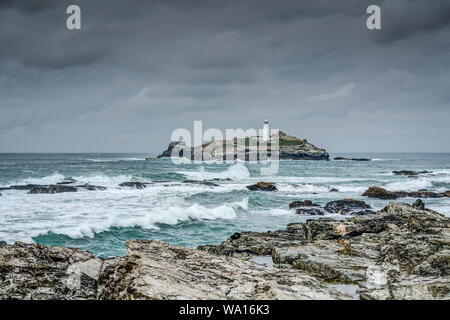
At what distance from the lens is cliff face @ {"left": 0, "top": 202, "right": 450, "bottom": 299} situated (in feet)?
10.8

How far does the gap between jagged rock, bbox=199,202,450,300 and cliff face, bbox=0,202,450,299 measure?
0.02 meters

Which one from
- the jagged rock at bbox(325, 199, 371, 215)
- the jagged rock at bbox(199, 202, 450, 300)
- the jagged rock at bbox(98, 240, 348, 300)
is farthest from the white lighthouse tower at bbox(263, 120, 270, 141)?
the jagged rock at bbox(98, 240, 348, 300)

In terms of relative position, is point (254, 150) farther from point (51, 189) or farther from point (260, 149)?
point (51, 189)

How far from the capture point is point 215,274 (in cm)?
392

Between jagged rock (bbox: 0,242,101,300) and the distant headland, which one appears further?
the distant headland

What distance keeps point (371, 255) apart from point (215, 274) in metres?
4.86

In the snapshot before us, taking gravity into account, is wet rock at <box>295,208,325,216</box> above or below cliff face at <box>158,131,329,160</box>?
below

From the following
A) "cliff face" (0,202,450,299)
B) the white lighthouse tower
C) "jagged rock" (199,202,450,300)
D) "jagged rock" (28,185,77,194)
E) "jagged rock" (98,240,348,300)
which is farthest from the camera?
the white lighthouse tower

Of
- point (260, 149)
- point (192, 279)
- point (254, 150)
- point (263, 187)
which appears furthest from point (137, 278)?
point (260, 149)

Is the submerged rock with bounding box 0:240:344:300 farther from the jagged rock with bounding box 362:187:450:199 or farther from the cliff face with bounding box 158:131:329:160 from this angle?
the cliff face with bounding box 158:131:329:160

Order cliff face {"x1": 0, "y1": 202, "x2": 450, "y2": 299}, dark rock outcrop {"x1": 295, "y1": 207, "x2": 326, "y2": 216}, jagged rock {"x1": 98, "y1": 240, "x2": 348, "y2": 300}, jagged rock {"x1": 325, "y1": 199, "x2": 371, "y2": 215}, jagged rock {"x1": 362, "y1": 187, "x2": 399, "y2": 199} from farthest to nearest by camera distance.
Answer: jagged rock {"x1": 362, "y1": 187, "x2": 399, "y2": 199}, jagged rock {"x1": 325, "y1": 199, "x2": 371, "y2": 215}, dark rock outcrop {"x1": 295, "y1": 207, "x2": 326, "y2": 216}, cliff face {"x1": 0, "y1": 202, "x2": 450, "y2": 299}, jagged rock {"x1": 98, "y1": 240, "x2": 348, "y2": 300}
